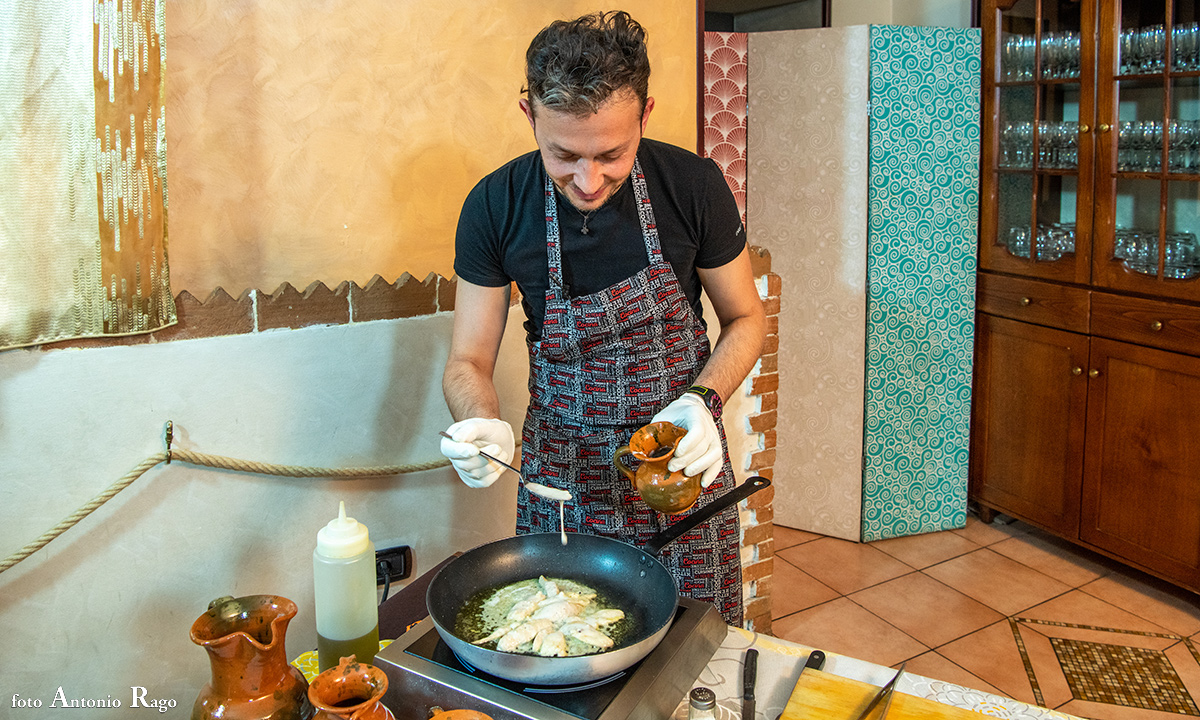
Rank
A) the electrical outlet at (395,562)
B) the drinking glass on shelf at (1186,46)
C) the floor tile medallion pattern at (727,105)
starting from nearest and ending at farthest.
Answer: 1. the electrical outlet at (395,562)
2. the drinking glass on shelf at (1186,46)
3. the floor tile medallion pattern at (727,105)

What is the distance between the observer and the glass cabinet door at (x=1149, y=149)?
2852 mm

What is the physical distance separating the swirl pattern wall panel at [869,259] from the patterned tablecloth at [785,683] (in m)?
2.25

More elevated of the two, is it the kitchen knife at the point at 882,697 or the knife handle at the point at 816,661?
the kitchen knife at the point at 882,697

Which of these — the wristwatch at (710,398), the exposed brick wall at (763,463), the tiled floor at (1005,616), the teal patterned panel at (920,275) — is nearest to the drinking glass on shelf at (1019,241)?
the teal patterned panel at (920,275)

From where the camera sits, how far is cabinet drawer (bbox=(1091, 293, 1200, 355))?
111 inches

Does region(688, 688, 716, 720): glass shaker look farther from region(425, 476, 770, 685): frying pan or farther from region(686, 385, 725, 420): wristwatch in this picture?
region(686, 385, 725, 420): wristwatch

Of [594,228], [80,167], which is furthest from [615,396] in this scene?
[80,167]

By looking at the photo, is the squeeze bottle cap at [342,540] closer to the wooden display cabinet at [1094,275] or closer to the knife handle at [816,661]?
the knife handle at [816,661]

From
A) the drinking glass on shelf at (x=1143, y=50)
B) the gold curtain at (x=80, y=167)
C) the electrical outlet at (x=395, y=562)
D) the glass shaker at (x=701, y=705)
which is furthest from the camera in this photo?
the drinking glass on shelf at (x=1143, y=50)

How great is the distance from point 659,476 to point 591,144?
0.52m

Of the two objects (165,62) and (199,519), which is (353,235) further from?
(199,519)

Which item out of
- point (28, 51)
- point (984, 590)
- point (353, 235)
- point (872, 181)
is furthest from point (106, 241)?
point (984, 590)

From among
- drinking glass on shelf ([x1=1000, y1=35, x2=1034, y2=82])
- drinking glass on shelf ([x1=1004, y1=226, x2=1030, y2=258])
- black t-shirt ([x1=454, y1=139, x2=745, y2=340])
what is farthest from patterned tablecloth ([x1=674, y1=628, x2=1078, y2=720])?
drinking glass on shelf ([x1=1000, y1=35, x2=1034, y2=82])

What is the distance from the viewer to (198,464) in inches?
73.0
